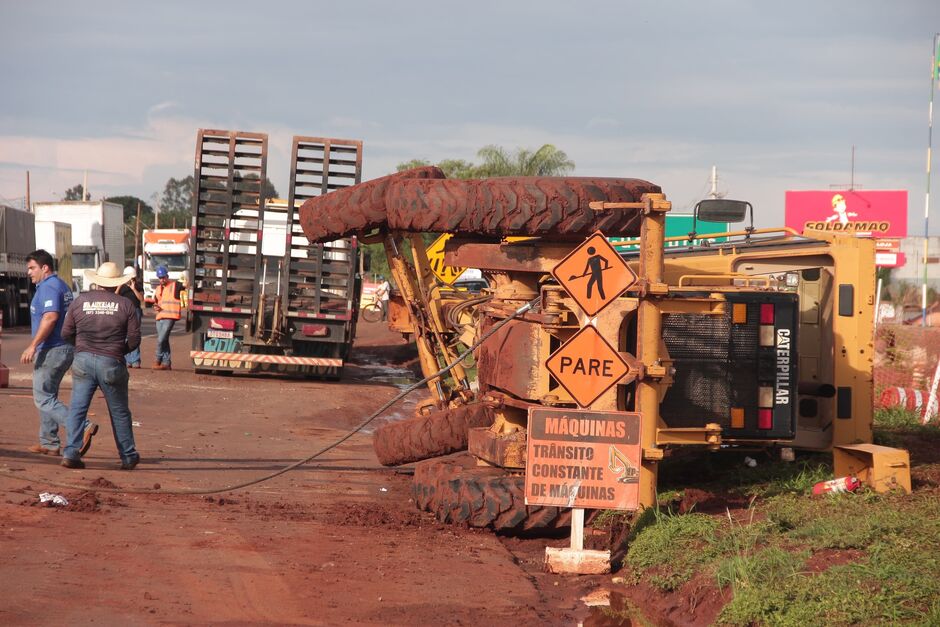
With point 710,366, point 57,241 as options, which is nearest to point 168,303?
point 710,366

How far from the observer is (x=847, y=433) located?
9.37m

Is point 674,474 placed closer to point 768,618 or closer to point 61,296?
point 768,618

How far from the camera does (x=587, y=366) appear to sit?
7.27 metres

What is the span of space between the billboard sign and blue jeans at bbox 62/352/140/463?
31.4 metres

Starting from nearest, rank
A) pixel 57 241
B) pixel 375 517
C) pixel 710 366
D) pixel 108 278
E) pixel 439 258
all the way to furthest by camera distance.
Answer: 1. pixel 710 366
2. pixel 375 517
3. pixel 108 278
4. pixel 439 258
5. pixel 57 241

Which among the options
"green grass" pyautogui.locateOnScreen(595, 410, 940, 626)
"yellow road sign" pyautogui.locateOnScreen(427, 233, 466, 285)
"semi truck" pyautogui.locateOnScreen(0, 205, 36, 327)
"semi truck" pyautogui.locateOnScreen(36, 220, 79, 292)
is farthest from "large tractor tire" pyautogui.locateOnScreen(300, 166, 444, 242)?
"semi truck" pyautogui.locateOnScreen(36, 220, 79, 292)

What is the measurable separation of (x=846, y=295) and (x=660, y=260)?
8.70ft

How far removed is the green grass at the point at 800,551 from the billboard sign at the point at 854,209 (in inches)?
1197

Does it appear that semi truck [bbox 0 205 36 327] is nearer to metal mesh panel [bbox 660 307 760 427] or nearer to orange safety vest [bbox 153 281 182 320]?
orange safety vest [bbox 153 281 182 320]

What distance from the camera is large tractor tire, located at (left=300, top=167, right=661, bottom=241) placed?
8.04 m

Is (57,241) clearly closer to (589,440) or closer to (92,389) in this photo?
(92,389)

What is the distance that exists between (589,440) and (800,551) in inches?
59.5

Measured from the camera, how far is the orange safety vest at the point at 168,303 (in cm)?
1942

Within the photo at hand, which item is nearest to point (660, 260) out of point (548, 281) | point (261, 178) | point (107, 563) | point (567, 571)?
point (548, 281)
